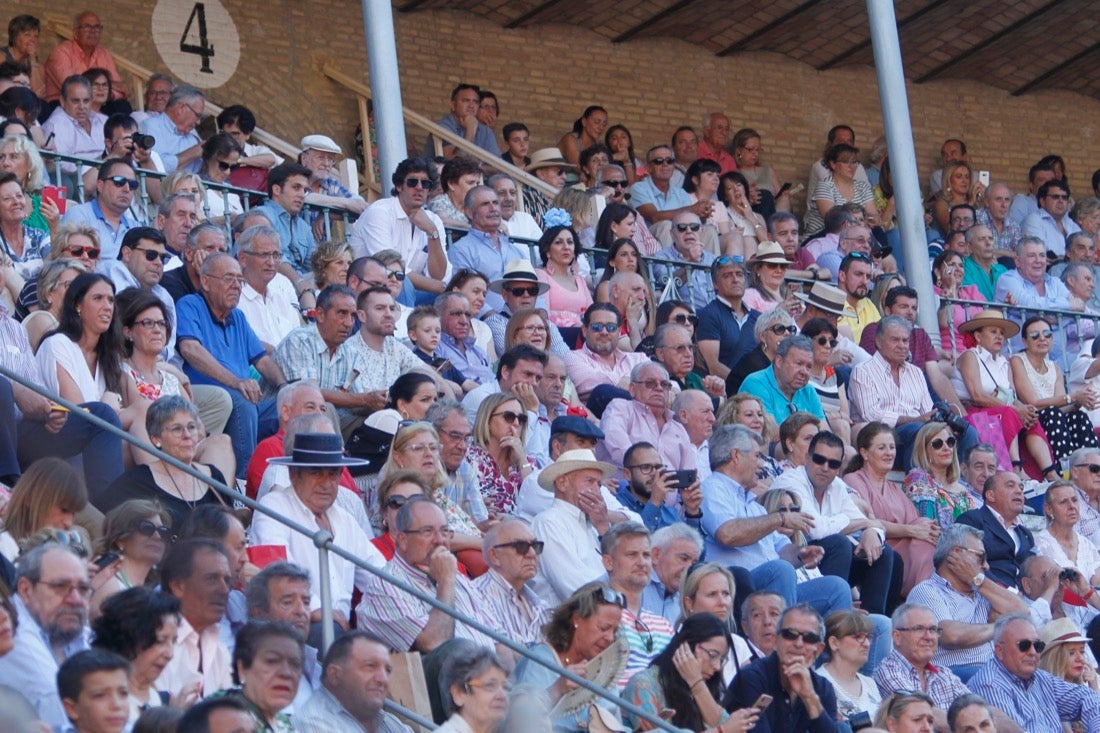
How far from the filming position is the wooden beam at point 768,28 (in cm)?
1830

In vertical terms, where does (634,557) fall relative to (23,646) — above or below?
below

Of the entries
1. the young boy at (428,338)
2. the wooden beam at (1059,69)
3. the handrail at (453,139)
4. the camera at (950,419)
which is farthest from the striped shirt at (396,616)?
the wooden beam at (1059,69)

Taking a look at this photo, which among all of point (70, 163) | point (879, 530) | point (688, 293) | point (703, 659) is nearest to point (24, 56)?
point (70, 163)

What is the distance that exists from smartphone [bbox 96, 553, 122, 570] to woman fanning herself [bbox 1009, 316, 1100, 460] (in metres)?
7.51

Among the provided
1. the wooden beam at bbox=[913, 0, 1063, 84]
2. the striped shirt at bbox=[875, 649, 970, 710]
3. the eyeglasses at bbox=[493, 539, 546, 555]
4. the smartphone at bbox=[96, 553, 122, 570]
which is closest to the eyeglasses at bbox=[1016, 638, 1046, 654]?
the striped shirt at bbox=[875, 649, 970, 710]

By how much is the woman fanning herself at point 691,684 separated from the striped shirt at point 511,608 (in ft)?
1.77

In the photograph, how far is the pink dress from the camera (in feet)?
39.8

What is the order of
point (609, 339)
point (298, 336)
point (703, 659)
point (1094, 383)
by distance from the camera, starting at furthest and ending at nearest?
point (1094, 383) < point (609, 339) < point (298, 336) < point (703, 659)

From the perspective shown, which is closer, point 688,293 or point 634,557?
point 634,557

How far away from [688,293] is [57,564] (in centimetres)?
789

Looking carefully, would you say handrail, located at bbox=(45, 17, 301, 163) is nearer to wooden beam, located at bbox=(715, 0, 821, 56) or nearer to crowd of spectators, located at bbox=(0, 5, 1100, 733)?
crowd of spectators, located at bbox=(0, 5, 1100, 733)

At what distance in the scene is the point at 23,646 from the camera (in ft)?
19.2

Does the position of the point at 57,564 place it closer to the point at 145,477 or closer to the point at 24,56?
the point at 145,477

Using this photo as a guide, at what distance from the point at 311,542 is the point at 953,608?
3632 mm
